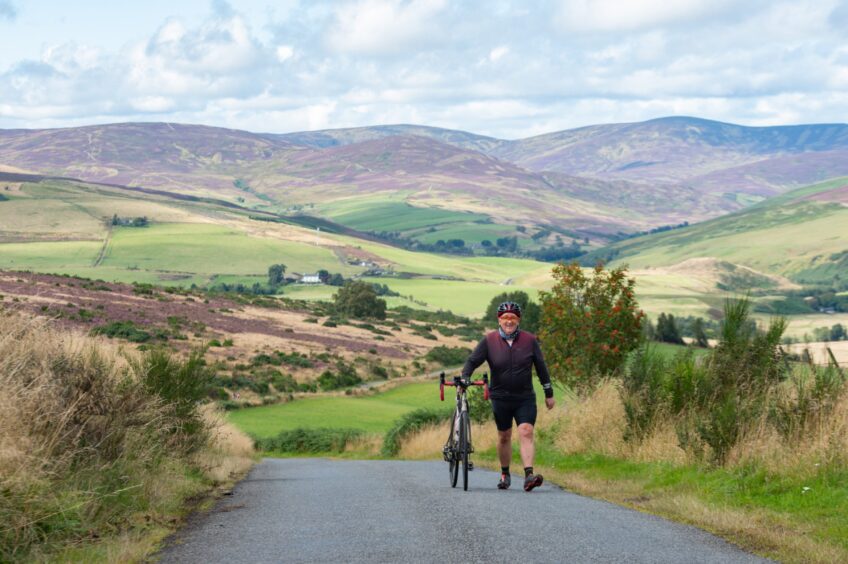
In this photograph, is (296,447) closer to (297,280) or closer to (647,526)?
(647,526)

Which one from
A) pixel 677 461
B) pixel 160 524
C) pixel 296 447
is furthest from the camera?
pixel 296 447

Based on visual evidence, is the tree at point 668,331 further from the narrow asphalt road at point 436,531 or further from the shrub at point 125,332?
the narrow asphalt road at point 436,531

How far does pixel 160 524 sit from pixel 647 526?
562 centimetres

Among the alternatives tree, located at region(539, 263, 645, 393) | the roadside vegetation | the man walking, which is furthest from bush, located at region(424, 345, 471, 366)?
the man walking

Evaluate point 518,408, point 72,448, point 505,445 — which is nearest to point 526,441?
point 518,408

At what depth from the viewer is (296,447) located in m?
45.5

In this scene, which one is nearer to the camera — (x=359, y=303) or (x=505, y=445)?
(x=505, y=445)

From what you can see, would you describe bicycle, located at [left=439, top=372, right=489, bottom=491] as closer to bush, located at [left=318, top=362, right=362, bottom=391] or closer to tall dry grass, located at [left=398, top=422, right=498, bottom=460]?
tall dry grass, located at [left=398, top=422, right=498, bottom=460]

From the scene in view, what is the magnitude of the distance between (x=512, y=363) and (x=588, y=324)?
25631 millimetres

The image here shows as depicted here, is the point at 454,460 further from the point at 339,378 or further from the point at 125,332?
the point at 339,378

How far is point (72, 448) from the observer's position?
12.5 m

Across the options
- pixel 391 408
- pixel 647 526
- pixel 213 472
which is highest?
pixel 647 526

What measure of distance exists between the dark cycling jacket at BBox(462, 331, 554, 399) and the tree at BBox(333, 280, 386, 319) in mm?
112379

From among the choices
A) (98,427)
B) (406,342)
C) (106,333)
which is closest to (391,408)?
(106,333)
